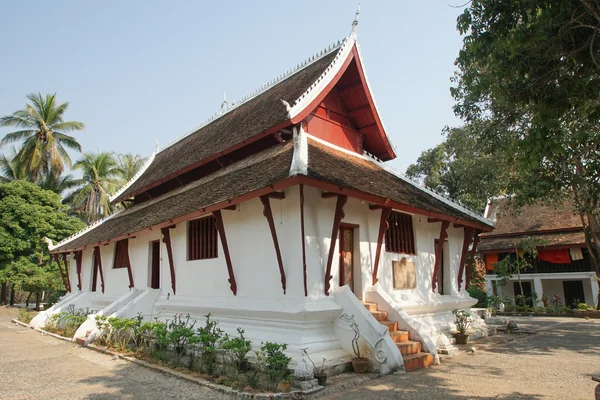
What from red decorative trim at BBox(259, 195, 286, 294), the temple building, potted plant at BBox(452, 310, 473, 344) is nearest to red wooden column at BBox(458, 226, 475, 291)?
the temple building

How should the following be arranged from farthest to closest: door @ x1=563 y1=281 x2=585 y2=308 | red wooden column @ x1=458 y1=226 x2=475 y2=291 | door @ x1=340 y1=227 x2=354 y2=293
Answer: door @ x1=563 y1=281 x2=585 y2=308
red wooden column @ x1=458 y1=226 x2=475 y2=291
door @ x1=340 y1=227 x2=354 y2=293

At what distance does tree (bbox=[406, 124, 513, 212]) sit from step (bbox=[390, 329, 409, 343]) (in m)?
6.31

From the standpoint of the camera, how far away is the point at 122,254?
1409cm

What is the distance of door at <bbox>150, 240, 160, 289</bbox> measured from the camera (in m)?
12.3

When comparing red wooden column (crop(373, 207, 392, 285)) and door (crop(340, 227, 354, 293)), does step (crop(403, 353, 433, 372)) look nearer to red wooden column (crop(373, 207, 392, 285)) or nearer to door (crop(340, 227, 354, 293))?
red wooden column (crop(373, 207, 392, 285))

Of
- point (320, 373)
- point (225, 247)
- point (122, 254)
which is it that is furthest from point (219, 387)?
point (122, 254)

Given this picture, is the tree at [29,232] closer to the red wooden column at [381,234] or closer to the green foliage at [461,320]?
the red wooden column at [381,234]

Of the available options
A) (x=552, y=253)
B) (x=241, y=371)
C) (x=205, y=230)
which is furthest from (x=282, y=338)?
(x=552, y=253)

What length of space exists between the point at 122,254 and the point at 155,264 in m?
2.40

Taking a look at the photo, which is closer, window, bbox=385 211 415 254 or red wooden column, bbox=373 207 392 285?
red wooden column, bbox=373 207 392 285

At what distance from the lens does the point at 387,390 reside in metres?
6.16

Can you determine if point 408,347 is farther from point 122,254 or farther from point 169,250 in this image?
point 122,254

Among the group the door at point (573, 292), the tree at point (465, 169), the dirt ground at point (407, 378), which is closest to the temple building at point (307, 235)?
the dirt ground at point (407, 378)

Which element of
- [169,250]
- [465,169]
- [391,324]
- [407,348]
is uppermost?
[465,169]
